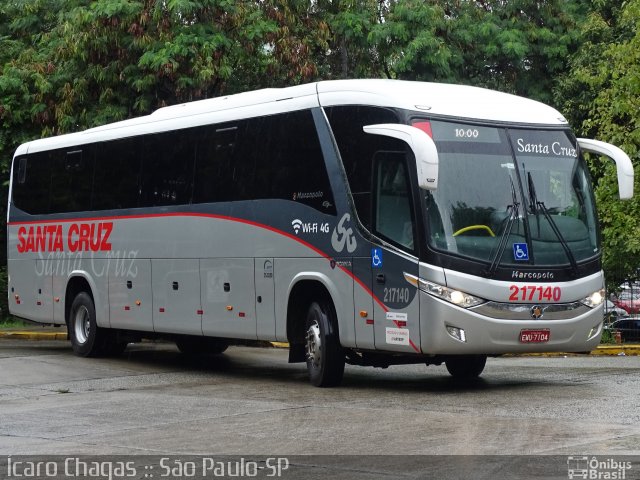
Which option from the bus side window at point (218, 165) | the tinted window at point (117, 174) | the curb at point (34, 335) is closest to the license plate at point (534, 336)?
the bus side window at point (218, 165)

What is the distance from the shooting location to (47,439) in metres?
11.6

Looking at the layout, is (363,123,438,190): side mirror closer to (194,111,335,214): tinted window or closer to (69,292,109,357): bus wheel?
(194,111,335,214): tinted window

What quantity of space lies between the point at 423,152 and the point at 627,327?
12.5 m

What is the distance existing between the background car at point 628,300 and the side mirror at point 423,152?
12.2m

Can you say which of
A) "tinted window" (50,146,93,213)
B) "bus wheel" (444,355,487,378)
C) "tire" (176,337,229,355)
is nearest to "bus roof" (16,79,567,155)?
"bus wheel" (444,355,487,378)

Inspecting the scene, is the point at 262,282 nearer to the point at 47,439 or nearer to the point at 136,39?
the point at 47,439

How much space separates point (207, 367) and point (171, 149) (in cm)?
332

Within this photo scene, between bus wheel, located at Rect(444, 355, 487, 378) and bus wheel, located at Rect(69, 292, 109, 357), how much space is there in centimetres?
694

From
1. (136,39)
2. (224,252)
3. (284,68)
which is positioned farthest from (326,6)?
(224,252)

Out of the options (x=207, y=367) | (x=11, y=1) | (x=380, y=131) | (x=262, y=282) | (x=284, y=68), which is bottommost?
(x=207, y=367)

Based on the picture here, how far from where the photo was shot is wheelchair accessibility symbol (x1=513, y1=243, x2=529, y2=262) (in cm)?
1467

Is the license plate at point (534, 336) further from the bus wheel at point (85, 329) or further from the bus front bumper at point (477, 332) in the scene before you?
the bus wheel at point (85, 329)

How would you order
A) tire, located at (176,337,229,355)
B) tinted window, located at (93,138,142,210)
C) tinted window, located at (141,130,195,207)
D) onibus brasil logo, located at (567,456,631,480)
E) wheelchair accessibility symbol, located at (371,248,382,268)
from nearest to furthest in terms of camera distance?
onibus brasil logo, located at (567,456,631,480)
wheelchair accessibility symbol, located at (371,248,382,268)
tinted window, located at (141,130,195,207)
tinted window, located at (93,138,142,210)
tire, located at (176,337,229,355)

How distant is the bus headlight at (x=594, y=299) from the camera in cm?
1518
